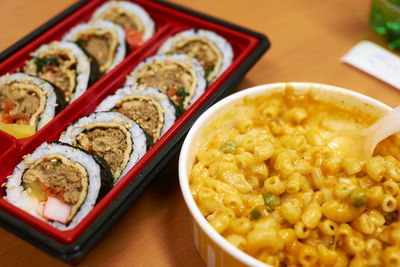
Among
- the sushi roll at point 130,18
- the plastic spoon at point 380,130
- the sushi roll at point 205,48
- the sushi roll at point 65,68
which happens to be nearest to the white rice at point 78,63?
the sushi roll at point 65,68

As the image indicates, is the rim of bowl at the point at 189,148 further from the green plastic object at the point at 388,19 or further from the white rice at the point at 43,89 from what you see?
the green plastic object at the point at 388,19

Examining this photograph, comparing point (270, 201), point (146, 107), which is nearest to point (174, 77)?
point (146, 107)

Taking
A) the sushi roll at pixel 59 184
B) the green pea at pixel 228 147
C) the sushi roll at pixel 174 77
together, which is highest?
the sushi roll at pixel 174 77

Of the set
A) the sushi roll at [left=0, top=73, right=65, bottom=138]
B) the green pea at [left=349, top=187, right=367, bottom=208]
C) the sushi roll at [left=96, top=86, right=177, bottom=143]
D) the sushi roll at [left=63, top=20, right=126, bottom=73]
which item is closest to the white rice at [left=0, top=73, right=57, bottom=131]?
the sushi roll at [left=0, top=73, right=65, bottom=138]

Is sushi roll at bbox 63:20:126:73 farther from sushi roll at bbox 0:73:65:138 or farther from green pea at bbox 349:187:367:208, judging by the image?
green pea at bbox 349:187:367:208

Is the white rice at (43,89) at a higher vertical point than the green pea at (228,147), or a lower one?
higher

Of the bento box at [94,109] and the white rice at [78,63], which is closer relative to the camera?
the bento box at [94,109]

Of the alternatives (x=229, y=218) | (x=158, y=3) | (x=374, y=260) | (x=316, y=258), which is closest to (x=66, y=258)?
(x=229, y=218)
